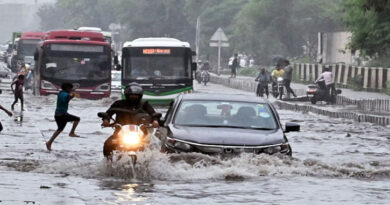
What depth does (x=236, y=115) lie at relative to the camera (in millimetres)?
17266

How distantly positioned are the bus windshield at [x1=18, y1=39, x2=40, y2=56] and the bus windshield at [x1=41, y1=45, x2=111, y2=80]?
1079 inches

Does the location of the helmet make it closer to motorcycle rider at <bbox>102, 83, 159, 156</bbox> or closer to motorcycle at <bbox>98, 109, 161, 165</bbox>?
motorcycle rider at <bbox>102, 83, 159, 156</bbox>

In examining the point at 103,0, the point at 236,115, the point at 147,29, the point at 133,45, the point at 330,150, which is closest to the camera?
the point at 236,115

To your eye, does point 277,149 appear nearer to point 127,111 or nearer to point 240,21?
point 127,111

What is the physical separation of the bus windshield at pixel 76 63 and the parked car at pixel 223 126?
25.6 meters

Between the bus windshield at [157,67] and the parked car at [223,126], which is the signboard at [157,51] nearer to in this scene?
the bus windshield at [157,67]

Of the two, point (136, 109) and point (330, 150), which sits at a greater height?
point (136, 109)

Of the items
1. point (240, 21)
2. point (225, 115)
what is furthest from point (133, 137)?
point (240, 21)

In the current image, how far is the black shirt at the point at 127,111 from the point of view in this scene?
1548 centimetres

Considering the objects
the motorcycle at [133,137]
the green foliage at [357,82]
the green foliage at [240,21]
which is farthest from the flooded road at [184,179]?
the green foliage at [240,21]

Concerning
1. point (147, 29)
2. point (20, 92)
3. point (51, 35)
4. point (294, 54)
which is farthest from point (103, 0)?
point (20, 92)

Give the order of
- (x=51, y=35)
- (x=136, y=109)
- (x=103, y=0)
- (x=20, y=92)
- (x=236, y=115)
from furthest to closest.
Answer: (x=103, y=0), (x=51, y=35), (x=20, y=92), (x=236, y=115), (x=136, y=109)

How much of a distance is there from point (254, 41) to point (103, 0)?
198 ft

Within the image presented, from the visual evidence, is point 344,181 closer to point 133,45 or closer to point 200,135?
point 200,135
